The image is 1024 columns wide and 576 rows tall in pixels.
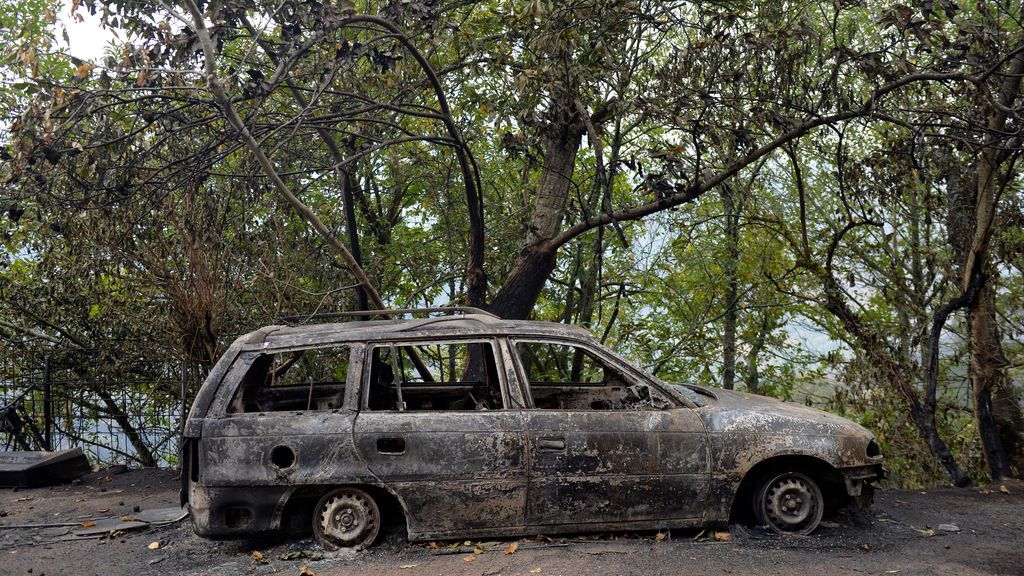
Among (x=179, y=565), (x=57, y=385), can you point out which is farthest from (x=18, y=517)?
(x=57, y=385)

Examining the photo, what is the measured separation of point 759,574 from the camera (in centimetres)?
517

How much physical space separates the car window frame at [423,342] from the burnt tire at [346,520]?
646 mm

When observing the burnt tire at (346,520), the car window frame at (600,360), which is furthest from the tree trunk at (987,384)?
the burnt tire at (346,520)

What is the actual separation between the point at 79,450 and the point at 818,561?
8535mm

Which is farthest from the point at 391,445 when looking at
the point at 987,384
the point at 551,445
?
the point at 987,384

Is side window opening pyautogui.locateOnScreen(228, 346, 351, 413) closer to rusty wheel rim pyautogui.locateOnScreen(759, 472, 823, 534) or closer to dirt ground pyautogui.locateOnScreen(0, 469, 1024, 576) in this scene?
A: dirt ground pyautogui.locateOnScreen(0, 469, 1024, 576)

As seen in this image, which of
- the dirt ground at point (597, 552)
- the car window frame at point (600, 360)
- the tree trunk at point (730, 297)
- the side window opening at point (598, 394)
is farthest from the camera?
the tree trunk at point (730, 297)

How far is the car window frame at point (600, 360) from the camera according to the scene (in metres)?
5.95

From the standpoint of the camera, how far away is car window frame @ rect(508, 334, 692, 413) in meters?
5.95

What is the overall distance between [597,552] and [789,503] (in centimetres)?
157

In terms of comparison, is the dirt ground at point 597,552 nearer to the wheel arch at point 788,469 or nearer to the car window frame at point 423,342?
the wheel arch at point 788,469

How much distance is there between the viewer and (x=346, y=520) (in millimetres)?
5824

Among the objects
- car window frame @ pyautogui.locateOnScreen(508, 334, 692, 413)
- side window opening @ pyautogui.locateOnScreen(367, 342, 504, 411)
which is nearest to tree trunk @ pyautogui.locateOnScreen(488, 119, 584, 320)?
side window opening @ pyautogui.locateOnScreen(367, 342, 504, 411)

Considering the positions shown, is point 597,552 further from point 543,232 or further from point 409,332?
point 543,232
